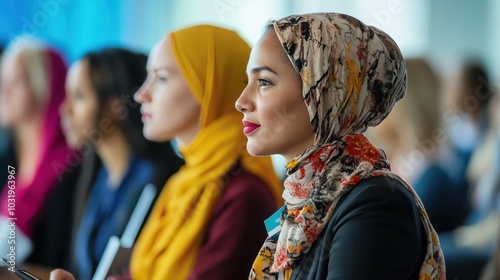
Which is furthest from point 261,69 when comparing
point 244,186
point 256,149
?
point 244,186

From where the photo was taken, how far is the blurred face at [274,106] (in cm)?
122

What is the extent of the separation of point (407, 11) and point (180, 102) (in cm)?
73

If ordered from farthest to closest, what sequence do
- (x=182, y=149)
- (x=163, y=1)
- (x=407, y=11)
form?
(x=163, y=1)
(x=407, y=11)
(x=182, y=149)

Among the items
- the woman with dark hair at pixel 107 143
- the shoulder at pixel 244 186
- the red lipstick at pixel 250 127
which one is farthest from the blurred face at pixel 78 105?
the red lipstick at pixel 250 127

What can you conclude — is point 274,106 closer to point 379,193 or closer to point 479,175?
point 379,193

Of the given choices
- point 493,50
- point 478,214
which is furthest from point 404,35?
point 478,214

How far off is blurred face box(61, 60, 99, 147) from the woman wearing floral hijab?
109 cm

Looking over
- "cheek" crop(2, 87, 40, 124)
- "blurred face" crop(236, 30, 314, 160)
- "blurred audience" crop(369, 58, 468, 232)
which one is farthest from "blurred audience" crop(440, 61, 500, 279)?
"cheek" crop(2, 87, 40, 124)

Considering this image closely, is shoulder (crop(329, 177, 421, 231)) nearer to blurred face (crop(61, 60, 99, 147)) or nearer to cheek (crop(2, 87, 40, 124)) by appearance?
blurred face (crop(61, 60, 99, 147))

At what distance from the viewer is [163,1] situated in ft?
7.48

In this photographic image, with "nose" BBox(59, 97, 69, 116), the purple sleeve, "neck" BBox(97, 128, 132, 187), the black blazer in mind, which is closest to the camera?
the black blazer

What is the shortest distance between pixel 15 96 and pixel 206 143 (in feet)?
2.91

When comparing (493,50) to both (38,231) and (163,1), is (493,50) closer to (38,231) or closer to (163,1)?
(163,1)

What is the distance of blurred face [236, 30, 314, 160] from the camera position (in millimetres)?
1222
